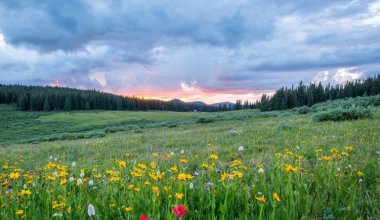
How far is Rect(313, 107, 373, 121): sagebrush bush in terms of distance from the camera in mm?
16438

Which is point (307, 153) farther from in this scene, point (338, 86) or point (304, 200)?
point (338, 86)

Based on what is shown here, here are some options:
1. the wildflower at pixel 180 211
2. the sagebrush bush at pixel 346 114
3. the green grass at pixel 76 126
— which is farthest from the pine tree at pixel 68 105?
the wildflower at pixel 180 211

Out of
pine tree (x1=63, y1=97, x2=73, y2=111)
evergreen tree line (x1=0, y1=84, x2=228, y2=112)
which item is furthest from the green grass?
pine tree (x1=63, y1=97, x2=73, y2=111)

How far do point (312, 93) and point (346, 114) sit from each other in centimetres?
10915

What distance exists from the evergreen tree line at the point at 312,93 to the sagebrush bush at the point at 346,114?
9626 cm

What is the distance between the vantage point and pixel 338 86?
124 meters

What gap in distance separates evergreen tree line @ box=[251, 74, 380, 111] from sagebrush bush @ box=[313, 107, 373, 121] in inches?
3790

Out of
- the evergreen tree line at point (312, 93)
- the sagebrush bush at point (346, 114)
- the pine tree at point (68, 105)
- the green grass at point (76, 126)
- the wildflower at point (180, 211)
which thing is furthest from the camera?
the pine tree at point (68, 105)

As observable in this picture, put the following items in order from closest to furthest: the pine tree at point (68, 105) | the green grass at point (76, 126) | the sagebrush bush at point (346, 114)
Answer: the sagebrush bush at point (346, 114)
the green grass at point (76, 126)
the pine tree at point (68, 105)

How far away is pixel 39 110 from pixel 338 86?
145m

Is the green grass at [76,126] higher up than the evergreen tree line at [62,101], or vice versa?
the evergreen tree line at [62,101]

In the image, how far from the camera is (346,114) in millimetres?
16891

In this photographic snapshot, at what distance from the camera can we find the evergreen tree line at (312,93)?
111 m

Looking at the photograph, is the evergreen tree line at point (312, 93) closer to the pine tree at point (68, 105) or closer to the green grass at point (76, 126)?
the green grass at point (76, 126)
